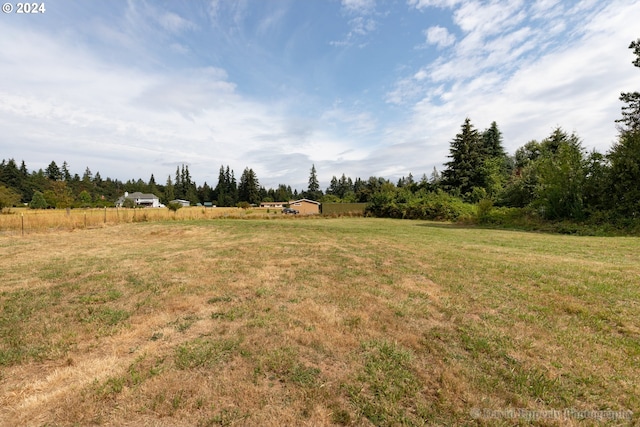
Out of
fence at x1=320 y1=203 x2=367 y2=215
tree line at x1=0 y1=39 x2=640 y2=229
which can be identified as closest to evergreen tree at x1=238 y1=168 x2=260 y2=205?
tree line at x1=0 y1=39 x2=640 y2=229

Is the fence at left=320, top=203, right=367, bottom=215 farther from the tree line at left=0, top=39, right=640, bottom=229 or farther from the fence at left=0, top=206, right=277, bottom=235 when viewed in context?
the fence at left=0, top=206, right=277, bottom=235

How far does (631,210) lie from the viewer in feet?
43.2

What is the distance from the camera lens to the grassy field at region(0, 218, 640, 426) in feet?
6.91

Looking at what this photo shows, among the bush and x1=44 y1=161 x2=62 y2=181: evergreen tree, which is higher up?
x1=44 y1=161 x2=62 y2=181: evergreen tree

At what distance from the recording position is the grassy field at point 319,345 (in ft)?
6.91

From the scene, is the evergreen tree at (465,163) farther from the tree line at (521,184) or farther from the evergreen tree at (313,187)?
the evergreen tree at (313,187)

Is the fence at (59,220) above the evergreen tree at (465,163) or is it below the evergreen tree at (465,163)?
below

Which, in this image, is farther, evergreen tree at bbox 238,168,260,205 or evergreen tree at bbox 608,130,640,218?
evergreen tree at bbox 238,168,260,205

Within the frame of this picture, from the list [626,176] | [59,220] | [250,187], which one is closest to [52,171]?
[250,187]

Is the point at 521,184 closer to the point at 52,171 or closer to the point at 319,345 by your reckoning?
the point at 319,345

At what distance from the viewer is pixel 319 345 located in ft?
9.78

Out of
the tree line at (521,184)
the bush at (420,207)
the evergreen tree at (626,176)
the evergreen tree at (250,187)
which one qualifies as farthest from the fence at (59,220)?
the evergreen tree at (250,187)

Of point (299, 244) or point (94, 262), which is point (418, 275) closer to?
point (299, 244)

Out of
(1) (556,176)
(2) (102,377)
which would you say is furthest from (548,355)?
(1) (556,176)
